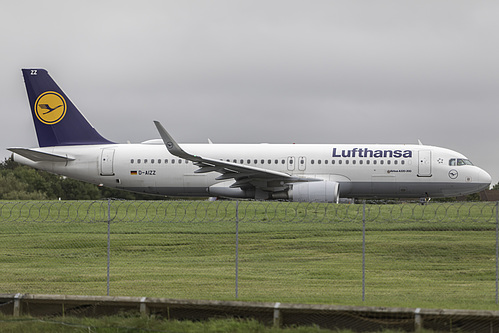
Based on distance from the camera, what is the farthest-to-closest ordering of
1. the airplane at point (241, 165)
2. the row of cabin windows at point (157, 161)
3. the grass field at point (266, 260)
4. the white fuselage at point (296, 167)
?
the row of cabin windows at point (157, 161) → the white fuselage at point (296, 167) → the airplane at point (241, 165) → the grass field at point (266, 260)

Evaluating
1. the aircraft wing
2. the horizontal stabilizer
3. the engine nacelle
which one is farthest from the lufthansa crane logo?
the engine nacelle

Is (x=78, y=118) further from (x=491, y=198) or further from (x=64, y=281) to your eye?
(x=491, y=198)

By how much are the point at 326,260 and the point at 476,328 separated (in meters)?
9.71

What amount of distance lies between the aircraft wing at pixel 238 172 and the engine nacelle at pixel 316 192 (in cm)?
68

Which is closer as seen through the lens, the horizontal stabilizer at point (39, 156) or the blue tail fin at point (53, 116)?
the horizontal stabilizer at point (39, 156)

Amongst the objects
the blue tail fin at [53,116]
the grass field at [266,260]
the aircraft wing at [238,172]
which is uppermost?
the blue tail fin at [53,116]

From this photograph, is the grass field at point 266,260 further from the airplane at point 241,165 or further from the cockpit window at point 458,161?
the cockpit window at point 458,161

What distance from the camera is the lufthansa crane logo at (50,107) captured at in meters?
38.1

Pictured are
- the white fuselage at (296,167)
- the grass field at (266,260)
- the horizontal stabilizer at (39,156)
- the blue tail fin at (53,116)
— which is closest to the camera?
the grass field at (266,260)

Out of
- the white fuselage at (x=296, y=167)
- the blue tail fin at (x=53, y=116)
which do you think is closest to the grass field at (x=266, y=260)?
the white fuselage at (x=296, y=167)

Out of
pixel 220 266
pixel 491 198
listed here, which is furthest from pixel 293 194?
pixel 491 198

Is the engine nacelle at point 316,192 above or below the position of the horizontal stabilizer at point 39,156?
below

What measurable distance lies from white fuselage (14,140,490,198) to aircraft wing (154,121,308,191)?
1167 millimetres

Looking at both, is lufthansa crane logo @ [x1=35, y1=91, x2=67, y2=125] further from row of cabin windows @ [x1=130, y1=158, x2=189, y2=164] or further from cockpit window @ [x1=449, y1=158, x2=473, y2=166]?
cockpit window @ [x1=449, y1=158, x2=473, y2=166]
